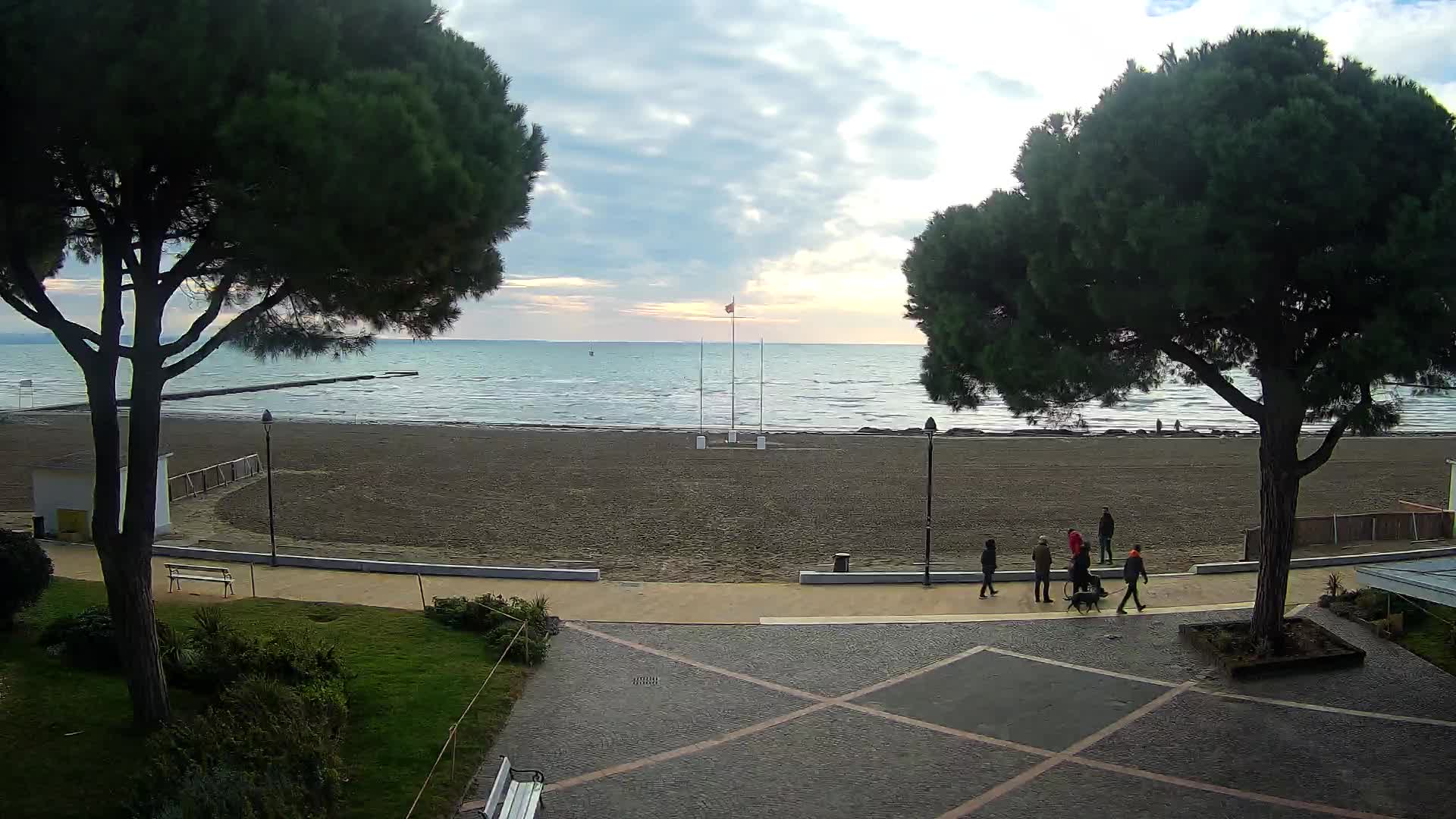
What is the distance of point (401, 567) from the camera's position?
17375mm

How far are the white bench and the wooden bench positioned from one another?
383 inches

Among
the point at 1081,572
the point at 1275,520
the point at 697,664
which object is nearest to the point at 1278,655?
the point at 1275,520

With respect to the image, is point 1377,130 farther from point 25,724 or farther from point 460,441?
point 460,441

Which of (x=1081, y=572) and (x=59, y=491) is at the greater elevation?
(x=59, y=491)

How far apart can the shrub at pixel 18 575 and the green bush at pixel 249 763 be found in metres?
4.33

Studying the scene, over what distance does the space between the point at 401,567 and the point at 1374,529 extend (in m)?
21.1

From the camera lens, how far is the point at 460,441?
46.9 m

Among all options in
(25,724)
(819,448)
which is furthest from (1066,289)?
(819,448)

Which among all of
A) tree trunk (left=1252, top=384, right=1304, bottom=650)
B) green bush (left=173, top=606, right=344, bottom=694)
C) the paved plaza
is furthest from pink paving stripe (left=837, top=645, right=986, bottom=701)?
green bush (left=173, top=606, right=344, bottom=694)

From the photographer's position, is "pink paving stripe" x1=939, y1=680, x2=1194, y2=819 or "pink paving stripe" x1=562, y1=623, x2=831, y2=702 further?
"pink paving stripe" x1=562, y1=623, x2=831, y2=702

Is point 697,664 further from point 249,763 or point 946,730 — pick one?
point 249,763

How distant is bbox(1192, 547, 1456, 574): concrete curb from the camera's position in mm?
17891

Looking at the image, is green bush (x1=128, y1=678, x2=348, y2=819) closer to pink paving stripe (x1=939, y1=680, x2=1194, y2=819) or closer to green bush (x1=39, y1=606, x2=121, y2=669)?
green bush (x1=39, y1=606, x2=121, y2=669)

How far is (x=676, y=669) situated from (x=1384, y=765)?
7892mm
